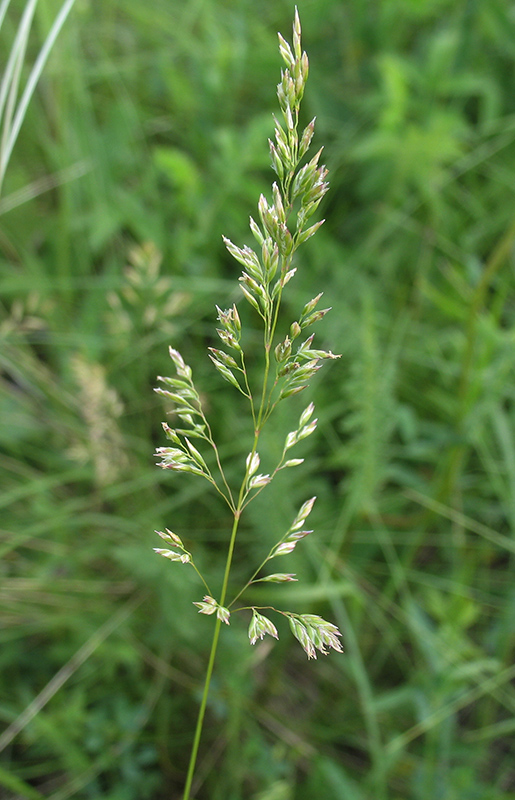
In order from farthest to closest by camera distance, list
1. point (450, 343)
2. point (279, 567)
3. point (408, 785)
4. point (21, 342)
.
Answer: point (450, 343)
point (21, 342)
point (279, 567)
point (408, 785)

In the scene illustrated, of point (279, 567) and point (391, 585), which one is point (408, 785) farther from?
point (279, 567)

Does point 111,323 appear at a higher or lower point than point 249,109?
lower

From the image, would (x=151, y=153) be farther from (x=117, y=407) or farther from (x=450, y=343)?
(x=450, y=343)

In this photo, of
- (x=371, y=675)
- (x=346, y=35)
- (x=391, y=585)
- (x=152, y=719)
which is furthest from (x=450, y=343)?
(x=152, y=719)

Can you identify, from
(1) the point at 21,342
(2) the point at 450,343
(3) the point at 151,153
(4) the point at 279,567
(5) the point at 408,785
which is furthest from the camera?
(3) the point at 151,153

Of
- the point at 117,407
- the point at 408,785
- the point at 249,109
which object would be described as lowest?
the point at 408,785

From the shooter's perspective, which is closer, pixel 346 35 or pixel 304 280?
pixel 304 280

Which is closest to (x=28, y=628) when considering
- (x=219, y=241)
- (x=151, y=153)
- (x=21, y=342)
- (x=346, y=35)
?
(x=21, y=342)
